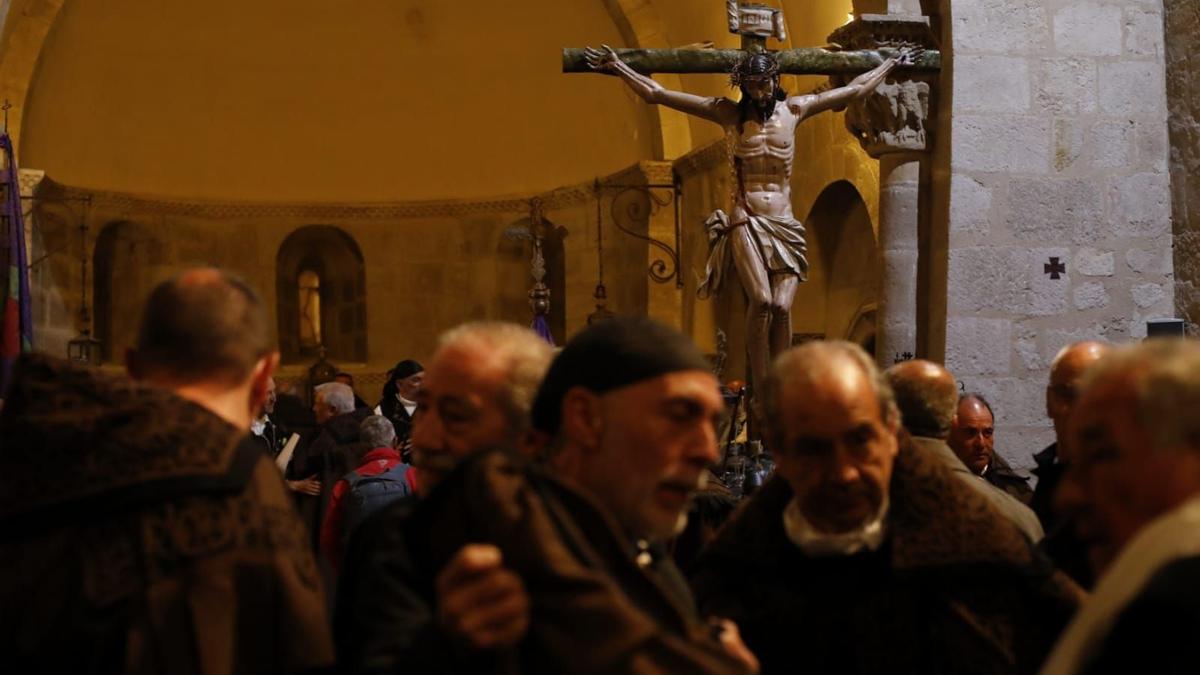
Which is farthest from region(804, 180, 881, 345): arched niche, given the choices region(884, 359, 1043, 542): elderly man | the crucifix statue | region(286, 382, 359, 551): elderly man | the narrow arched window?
region(884, 359, 1043, 542): elderly man

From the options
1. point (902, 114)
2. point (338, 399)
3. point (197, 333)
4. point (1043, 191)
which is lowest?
point (338, 399)

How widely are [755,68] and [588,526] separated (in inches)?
268

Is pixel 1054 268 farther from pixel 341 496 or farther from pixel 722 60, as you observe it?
pixel 341 496

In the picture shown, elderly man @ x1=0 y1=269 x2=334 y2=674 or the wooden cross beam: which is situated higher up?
the wooden cross beam

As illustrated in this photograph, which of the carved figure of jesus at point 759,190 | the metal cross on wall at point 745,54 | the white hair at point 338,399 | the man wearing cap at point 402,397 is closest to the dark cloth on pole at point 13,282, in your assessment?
the white hair at point 338,399

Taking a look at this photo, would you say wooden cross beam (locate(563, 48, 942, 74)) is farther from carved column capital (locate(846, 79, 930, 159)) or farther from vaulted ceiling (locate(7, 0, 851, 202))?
vaulted ceiling (locate(7, 0, 851, 202))

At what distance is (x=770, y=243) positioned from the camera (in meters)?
8.80

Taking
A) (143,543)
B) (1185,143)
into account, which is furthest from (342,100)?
(143,543)

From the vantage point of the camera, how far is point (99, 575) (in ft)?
8.20

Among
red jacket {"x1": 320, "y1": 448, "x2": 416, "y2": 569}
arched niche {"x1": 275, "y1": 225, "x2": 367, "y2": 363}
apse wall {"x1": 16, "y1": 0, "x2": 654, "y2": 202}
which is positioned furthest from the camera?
arched niche {"x1": 275, "y1": 225, "x2": 367, "y2": 363}

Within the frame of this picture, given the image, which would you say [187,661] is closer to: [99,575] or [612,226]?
[99,575]

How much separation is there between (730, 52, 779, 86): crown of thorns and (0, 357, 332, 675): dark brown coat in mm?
6423

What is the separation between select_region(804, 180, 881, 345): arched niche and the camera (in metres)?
13.3

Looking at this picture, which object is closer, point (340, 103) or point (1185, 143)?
point (1185, 143)
